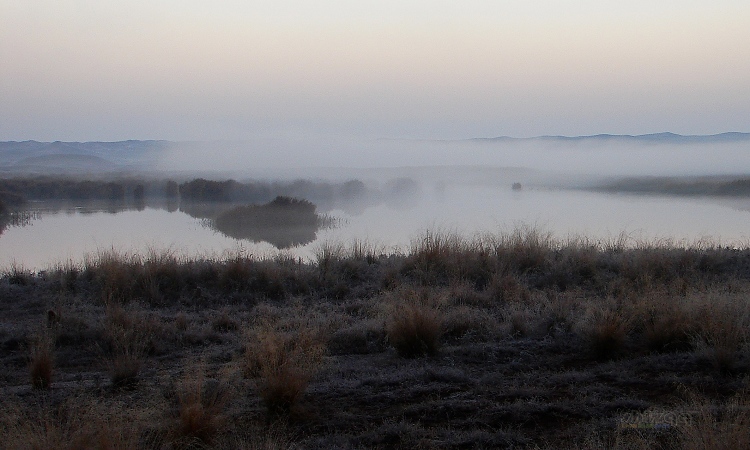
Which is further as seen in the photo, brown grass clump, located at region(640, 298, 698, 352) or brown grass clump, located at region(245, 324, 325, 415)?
brown grass clump, located at region(640, 298, 698, 352)

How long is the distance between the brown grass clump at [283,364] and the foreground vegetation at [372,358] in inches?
0.7

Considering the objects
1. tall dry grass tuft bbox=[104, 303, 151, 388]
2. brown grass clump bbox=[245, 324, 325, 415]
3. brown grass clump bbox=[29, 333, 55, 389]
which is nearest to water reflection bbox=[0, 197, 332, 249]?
tall dry grass tuft bbox=[104, 303, 151, 388]

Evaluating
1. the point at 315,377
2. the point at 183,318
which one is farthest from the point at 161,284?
the point at 315,377

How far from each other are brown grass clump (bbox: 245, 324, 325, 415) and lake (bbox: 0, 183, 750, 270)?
6.76 m

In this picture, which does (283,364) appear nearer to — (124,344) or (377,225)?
(124,344)

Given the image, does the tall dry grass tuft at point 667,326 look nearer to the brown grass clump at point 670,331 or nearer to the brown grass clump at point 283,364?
the brown grass clump at point 670,331

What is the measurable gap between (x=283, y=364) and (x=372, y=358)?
1.30 meters

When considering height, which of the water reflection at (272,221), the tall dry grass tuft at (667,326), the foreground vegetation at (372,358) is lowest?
the water reflection at (272,221)

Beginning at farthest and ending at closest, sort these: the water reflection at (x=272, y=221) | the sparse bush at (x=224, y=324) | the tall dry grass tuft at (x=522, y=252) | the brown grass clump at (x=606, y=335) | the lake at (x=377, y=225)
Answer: the water reflection at (x=272, y=221) → the lake at (x=377, y=225) → the tall dry grass tuft at (x=522, y=252) → the sparse bush at (x=224, y=324) → the brown grass clump at (x=606, y=335)


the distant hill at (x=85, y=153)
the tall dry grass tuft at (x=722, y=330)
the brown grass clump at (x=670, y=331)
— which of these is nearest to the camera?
the tall dry grass tuft at (x=722, y=330)

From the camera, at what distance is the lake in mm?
15688

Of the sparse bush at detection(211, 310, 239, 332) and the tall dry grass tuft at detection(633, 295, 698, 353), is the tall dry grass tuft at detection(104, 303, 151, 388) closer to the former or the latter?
the sparse bush at detection(211, 310, 239, 332)

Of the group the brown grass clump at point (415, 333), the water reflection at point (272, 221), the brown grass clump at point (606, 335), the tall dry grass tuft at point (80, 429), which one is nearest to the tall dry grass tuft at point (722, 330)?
the brown grass clump at point (606, 335)

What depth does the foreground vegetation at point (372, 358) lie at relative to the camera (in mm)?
3803
